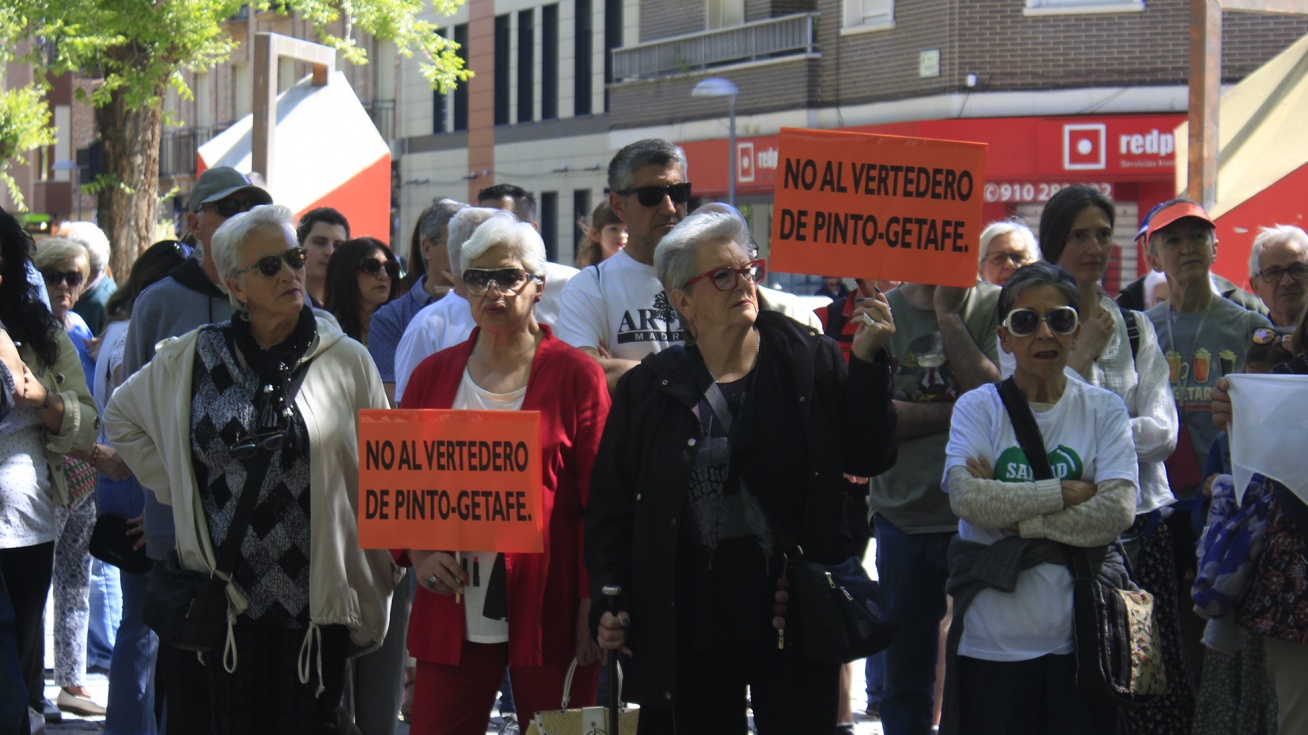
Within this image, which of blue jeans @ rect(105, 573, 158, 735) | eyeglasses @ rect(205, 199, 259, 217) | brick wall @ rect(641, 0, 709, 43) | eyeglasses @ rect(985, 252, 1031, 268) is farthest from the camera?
brick wall @ rect(641, 0, 709, 43)

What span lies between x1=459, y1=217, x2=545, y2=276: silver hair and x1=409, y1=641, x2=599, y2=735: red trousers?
109 centimetres

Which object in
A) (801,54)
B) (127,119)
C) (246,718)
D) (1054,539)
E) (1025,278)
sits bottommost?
(246,718)

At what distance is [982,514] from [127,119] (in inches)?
589

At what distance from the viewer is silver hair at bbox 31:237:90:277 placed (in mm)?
8008

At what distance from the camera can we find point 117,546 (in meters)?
5.48

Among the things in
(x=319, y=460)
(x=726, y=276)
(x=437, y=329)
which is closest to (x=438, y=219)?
(x=437, y=329)

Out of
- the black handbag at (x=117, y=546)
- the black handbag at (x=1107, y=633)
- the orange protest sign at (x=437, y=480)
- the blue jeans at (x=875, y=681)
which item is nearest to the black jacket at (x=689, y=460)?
the orange protest sign at (x=437, y=480)

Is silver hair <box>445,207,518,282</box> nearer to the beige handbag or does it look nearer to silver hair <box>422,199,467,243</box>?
silver hair <box>422,199,467,243</box>

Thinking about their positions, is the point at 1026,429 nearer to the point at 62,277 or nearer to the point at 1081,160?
the point at 62,277

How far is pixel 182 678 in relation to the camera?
472 centimetres

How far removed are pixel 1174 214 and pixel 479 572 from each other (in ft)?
9.42

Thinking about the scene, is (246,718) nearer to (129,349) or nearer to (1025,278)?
(129,349)

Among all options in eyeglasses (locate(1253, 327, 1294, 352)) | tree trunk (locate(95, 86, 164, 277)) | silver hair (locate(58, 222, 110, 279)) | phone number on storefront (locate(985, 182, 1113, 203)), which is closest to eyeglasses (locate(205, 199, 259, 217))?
silver hair (locate(58, 222, 110, 279))

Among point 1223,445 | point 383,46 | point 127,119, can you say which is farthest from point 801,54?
point 1223,445
